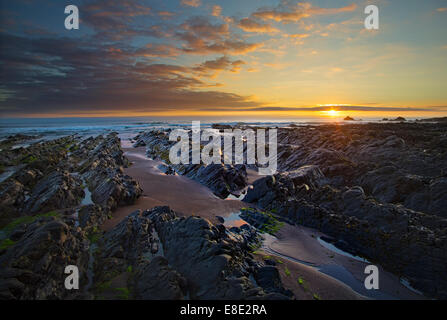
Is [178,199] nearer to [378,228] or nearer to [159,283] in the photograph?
[159,283]

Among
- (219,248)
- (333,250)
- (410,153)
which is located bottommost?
(333,250)

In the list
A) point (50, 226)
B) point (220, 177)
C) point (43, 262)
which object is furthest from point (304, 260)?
point (220, 177)

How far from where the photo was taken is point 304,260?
28.5 ft

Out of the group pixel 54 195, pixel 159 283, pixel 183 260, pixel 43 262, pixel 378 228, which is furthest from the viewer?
pixel 54 195

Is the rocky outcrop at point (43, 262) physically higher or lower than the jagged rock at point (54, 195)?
lower

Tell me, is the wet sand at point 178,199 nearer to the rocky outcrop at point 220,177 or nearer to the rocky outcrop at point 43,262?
the rocky outcrop at point 220,177

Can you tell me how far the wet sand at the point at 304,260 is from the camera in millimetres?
6938

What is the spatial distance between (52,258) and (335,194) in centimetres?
1360

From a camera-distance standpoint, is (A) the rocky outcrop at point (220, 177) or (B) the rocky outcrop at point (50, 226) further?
(A) the rocky outcrop at point (220, 177)

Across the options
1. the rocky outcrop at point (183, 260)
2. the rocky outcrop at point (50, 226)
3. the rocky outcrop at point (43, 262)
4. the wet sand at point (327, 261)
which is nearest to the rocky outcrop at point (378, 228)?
the wet sand at point (327, 261)

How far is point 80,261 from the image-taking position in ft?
23.4

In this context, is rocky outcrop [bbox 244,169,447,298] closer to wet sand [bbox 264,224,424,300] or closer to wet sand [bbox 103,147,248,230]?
wet sand [bbox 264,224,424,300]
